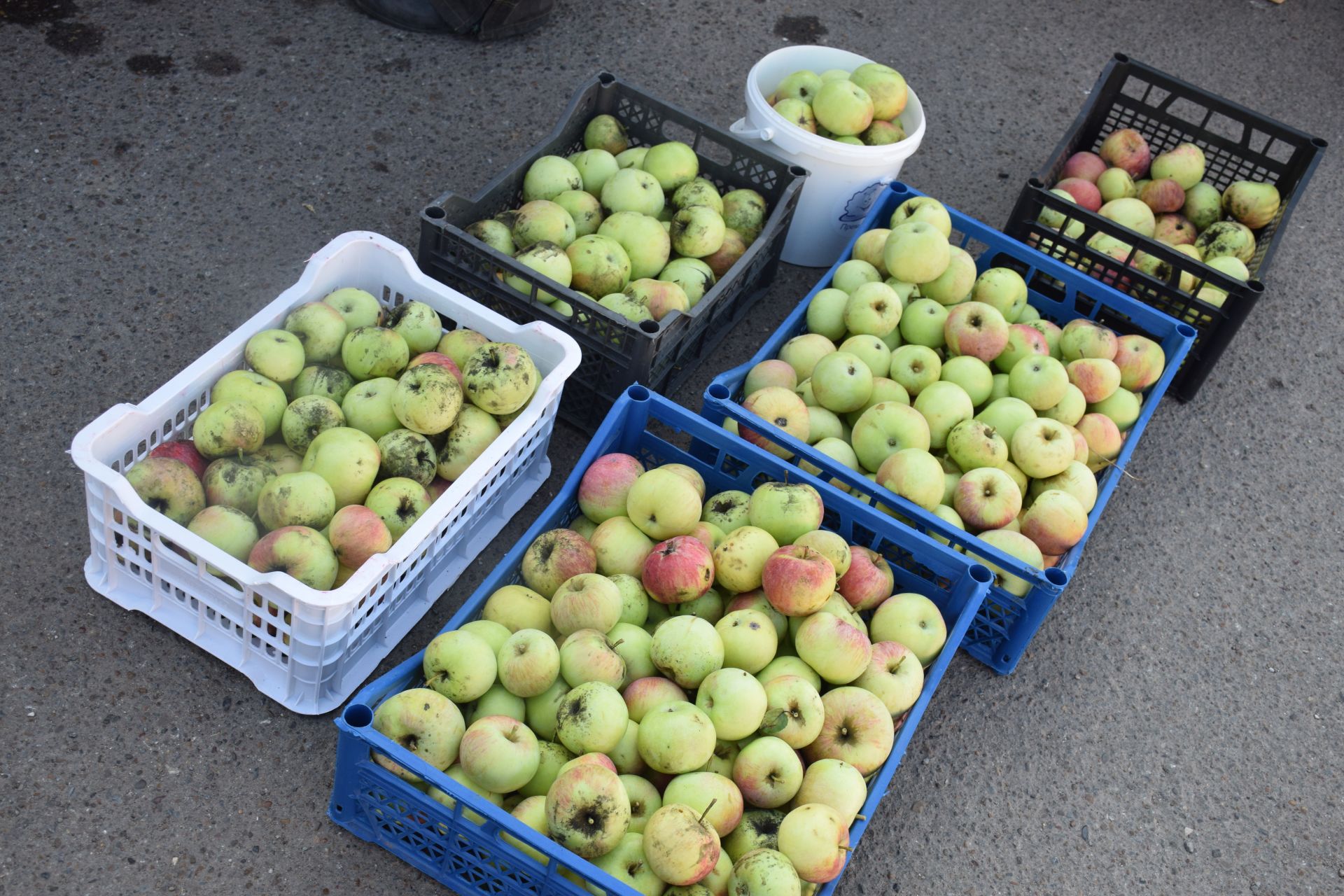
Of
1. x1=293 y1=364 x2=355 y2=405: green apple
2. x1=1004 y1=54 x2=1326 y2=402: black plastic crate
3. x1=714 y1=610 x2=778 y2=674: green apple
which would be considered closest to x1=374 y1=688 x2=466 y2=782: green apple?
x1=714 y1=610 x2=778 y2=674: green apple

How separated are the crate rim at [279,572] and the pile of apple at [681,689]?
18 centimetres

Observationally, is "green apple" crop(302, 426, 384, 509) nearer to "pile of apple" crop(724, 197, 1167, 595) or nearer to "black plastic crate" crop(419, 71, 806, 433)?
"black plastic crate" crop(419, 71, 806, 433)

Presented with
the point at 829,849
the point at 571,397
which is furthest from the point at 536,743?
the point at 571,397

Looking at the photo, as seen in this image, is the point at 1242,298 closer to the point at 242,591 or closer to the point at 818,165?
the point at 818,165

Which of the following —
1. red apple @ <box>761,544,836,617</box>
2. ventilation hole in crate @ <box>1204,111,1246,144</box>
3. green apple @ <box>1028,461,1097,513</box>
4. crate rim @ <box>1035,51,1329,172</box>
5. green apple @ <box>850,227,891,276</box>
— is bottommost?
red apple @ <box>761,544,836,617</box>

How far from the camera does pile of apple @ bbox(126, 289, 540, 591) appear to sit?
2178 millimetres

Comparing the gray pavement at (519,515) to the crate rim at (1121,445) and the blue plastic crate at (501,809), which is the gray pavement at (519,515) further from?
the crate rim at (1121,445)

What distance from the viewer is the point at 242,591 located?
2.13 metres

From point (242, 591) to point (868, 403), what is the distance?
4.78ft

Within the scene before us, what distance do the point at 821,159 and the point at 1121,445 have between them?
115cm

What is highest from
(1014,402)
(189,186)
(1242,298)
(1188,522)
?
(1242,298)

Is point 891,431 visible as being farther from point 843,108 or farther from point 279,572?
point 279,572

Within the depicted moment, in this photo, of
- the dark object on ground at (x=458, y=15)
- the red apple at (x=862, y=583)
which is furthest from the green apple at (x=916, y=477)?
the dark object on ground at (x=458, y=15)

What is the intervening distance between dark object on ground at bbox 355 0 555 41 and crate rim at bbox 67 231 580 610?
5.39 ft
